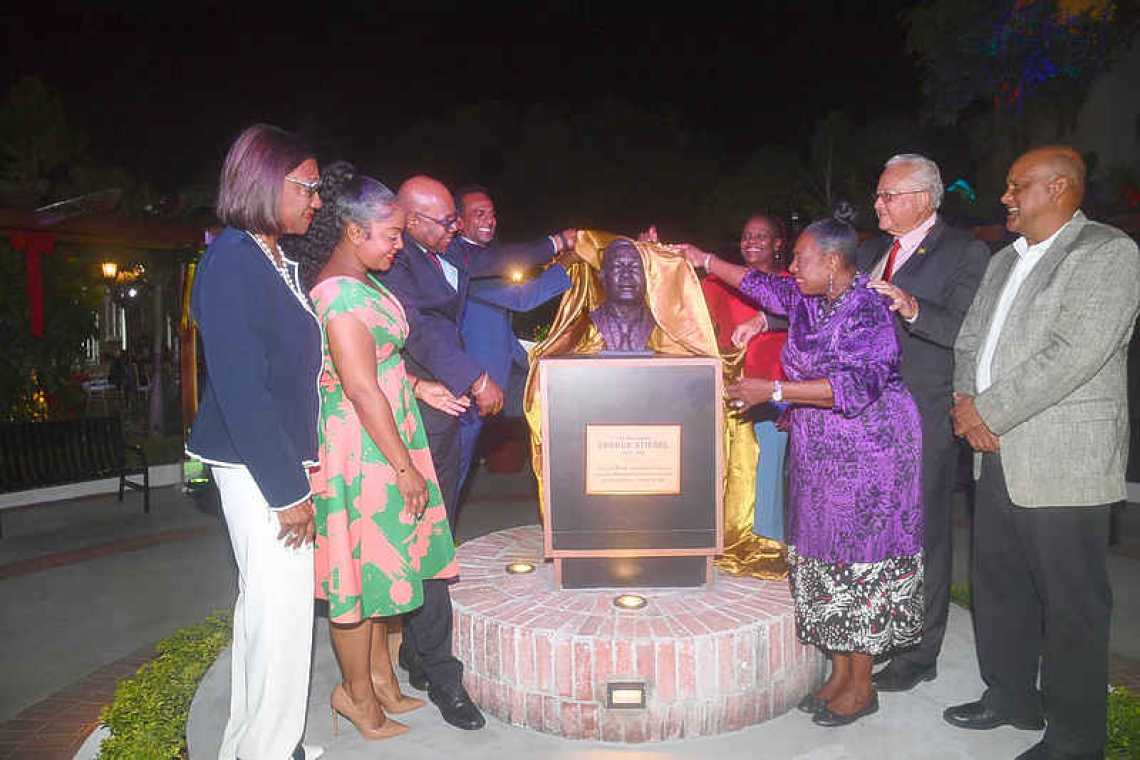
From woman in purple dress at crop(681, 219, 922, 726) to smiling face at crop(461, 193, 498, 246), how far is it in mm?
1816

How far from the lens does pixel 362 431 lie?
3053 millimetres

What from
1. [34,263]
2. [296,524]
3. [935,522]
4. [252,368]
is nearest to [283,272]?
[252,368]

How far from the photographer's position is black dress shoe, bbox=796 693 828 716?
359cm

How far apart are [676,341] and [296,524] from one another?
2.42 metres

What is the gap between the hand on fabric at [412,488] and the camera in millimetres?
3057

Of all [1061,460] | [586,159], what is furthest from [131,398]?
[1061,460]

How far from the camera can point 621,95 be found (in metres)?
33.1

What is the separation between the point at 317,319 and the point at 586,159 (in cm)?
2924

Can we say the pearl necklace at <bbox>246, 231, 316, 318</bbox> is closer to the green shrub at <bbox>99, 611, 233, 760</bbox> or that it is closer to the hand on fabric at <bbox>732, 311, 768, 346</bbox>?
the green shrub at <bbox>99, 611, 233, 760</bbox>

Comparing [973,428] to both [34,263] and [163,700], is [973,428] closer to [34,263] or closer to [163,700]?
[163,700]

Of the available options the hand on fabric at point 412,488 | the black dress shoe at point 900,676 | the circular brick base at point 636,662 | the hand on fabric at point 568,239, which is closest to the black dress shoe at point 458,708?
the circular brick base at point 636,662

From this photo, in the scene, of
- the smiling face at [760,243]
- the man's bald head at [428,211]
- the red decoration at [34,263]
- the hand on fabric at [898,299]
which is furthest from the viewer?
the red decoration at [34,263]

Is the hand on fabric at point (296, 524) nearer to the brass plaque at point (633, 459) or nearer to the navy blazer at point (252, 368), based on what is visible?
the navy blazer at point (252, 368)

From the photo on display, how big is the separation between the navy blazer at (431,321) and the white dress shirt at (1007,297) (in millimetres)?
2077
